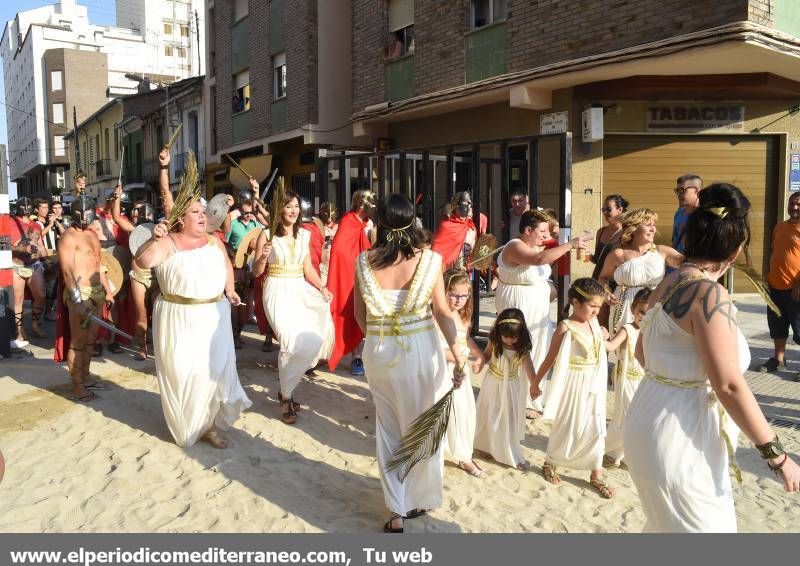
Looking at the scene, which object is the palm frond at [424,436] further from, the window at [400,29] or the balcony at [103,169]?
the balcony at [103,169]

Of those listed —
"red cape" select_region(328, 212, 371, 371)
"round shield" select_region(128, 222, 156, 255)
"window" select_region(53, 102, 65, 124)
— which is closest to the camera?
"red cape" select_region(328, 212, 371, 371)

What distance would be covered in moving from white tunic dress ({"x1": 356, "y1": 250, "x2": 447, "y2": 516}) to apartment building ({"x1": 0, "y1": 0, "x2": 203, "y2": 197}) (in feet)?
171

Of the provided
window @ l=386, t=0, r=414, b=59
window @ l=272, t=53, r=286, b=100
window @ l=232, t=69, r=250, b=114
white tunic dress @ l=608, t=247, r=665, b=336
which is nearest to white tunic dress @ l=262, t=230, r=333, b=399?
white tunic dress @ l=608, t=247, r=665, b=336

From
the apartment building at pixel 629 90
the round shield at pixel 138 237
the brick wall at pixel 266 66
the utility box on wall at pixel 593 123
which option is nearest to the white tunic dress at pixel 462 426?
the round shield at pixel 138 237

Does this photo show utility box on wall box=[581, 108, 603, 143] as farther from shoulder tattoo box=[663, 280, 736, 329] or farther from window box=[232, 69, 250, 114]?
window box=[232, 69, 250, 114]

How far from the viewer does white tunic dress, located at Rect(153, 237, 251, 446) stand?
14.7 feet

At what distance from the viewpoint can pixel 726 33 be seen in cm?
816

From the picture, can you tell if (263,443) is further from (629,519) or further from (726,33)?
(726,33)

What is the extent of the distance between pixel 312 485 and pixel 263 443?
81 cm

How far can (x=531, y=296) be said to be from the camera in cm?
532

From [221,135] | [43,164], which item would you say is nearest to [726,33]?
[221,135]

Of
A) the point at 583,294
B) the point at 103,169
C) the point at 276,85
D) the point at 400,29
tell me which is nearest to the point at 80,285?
the point at 583,294

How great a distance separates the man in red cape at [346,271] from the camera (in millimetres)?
6078

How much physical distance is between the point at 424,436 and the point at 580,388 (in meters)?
1.36
